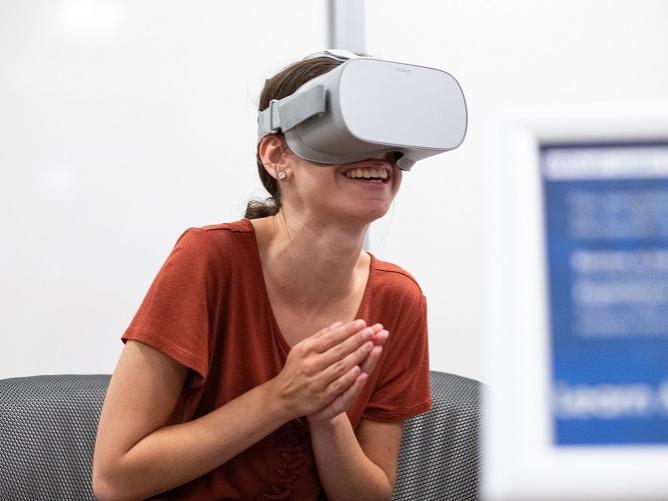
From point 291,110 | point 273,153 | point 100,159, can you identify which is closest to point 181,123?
point 100,159

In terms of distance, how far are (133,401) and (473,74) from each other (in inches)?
53.9

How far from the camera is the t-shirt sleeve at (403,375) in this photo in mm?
1315

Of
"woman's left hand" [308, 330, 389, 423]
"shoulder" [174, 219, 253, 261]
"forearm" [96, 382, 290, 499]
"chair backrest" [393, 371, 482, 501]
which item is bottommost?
"chair backrest" [393, 371, 482, 501]

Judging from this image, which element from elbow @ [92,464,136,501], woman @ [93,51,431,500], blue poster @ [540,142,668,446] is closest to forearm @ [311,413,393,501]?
woman @ [93,51,431,500]

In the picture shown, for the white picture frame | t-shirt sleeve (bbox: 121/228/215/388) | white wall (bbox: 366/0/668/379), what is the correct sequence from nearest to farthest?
the white picture frame < t-shirt sleeve (bbox: 121/228/215/388) < white wall (bbox: 366/0/668/379)

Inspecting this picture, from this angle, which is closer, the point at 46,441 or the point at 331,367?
the point at 331,367

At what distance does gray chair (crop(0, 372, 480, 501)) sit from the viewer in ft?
4.36

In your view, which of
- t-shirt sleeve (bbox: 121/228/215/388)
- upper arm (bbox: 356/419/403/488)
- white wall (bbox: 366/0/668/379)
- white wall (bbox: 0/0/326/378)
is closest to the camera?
t-shirt sleeve (bbox: 121/228/215/388)

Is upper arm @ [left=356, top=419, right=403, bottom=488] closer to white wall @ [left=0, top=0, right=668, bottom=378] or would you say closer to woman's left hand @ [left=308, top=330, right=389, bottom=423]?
woman's left hand @ [left=308, top=330, right=389, bottom=423]

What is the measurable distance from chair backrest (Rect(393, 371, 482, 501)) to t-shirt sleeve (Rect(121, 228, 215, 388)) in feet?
1.41

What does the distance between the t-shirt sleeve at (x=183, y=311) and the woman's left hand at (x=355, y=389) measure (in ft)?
0.55

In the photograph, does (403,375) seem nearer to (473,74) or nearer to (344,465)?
(344,465)

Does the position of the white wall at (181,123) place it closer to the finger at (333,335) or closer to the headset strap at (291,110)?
the headset strap at (291,110)

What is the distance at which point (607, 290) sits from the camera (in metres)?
0.49
